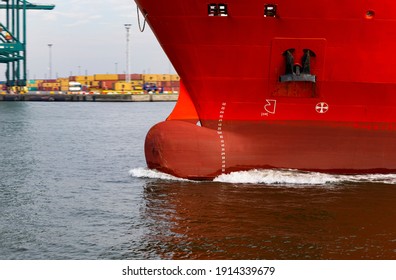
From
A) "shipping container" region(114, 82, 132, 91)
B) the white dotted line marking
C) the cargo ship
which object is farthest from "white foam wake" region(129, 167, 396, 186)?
"shipping container" region(114, 82, 132, 91)

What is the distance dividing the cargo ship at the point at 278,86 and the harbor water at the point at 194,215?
18.2 inches

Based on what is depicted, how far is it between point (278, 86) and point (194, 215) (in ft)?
12.1

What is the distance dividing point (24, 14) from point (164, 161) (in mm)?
60811

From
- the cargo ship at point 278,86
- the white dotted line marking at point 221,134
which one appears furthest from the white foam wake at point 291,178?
the white dotted line marking at point 221,134

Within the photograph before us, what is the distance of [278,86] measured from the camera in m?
12.4

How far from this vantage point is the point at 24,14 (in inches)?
2692

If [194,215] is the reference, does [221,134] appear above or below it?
above

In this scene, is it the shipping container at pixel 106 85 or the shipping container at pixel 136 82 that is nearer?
A: the shipping container at pixel 136 82

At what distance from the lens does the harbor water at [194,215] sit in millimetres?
8492

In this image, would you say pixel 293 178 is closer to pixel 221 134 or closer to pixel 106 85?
pixel 221 134

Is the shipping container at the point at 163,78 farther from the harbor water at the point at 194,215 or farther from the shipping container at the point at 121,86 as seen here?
the harbor water at the point at 194,215

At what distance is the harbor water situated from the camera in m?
8.49

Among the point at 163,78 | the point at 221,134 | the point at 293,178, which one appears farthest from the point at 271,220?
the point at 163,78
